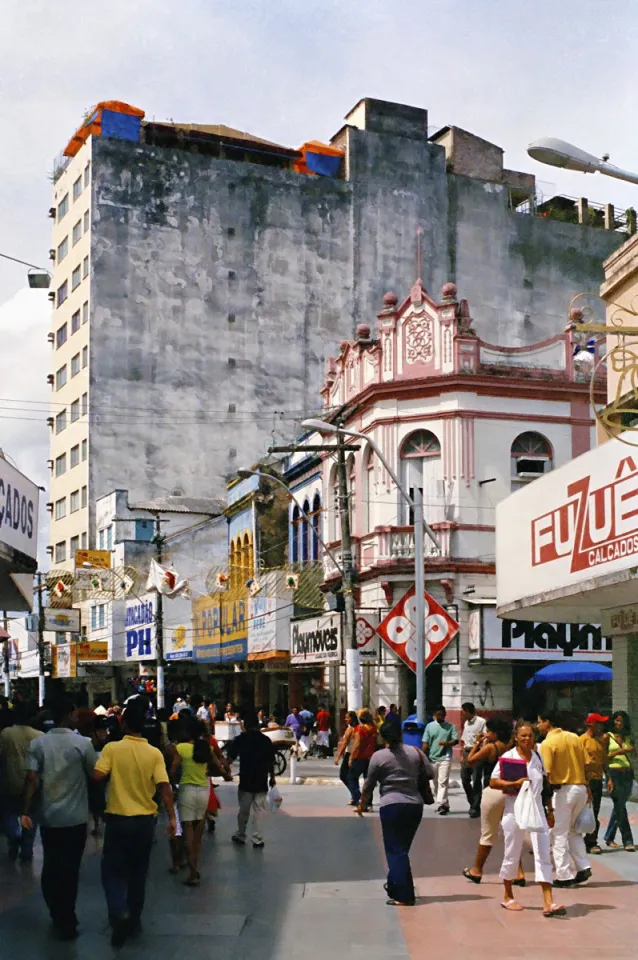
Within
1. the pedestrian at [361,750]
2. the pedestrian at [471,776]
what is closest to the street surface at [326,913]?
the pedestrian at [471,776]

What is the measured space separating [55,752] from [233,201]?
5364 centimetres

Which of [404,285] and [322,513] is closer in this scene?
[322,513]

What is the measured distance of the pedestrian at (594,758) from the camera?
567 inches

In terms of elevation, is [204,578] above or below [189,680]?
above

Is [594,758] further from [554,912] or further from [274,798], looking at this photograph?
[274,798]

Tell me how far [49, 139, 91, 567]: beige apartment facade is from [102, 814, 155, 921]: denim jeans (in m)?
53.0

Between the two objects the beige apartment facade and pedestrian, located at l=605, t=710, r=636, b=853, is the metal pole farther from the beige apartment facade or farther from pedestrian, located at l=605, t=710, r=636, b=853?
the beige apartment facade

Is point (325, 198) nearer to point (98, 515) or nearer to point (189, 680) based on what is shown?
point (98, 515)

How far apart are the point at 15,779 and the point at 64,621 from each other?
161 ft

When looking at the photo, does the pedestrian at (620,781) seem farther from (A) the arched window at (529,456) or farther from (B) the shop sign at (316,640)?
(B) the shop sign at (316,640)

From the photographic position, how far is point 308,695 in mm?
42875

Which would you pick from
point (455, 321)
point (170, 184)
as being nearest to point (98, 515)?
point (170, 184)

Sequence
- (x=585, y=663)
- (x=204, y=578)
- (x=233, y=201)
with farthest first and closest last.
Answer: (x=233, y=201) < (x=204, y=578) < (x=585, y=663)

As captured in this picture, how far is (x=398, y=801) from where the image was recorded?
11633 millimetres
